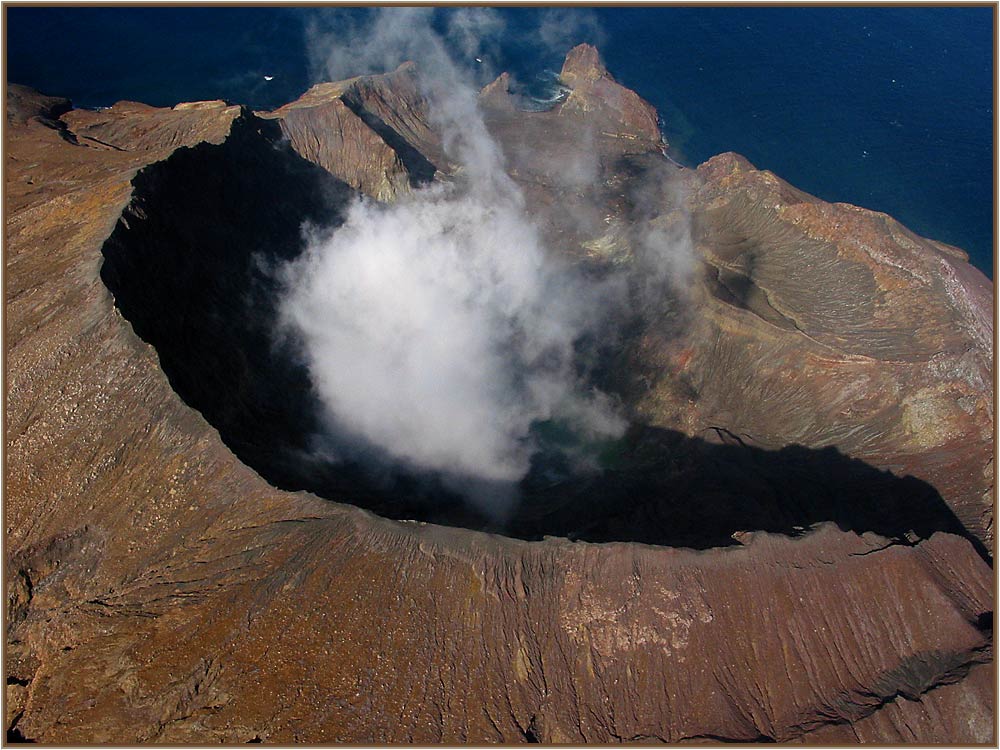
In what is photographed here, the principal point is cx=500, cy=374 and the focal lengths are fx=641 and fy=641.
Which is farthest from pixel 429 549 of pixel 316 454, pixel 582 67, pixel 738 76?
pixel 738 76

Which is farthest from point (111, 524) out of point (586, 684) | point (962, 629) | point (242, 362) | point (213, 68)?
point (213, 68)

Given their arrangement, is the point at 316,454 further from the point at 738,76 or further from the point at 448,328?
the point at 738,76

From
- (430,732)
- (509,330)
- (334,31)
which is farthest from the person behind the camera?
(334,31)

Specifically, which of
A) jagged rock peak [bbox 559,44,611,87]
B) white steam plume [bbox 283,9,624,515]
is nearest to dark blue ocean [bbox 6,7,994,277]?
jagged rock peak [bbox 559,44,611,87]

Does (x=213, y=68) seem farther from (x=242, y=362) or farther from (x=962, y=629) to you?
(x=962, y=629)

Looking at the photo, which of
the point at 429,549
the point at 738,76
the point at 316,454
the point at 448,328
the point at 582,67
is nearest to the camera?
the point at 429,549

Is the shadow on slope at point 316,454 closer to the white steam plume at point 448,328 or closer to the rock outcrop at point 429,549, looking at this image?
the rock outcrop at point 429,549

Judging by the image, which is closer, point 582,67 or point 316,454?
point 316,454

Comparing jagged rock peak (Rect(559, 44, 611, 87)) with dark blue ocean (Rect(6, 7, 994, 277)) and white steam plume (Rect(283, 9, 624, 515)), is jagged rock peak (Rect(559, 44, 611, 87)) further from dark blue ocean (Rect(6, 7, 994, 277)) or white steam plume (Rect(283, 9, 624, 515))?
white steam plume (Rect(283, 9, 624, 515))
